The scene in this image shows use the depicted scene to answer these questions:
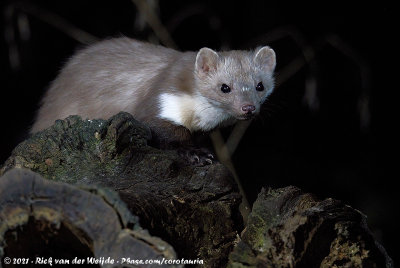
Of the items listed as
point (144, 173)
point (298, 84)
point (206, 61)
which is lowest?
point (298, 84)

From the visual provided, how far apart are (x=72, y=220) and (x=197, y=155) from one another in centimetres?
129

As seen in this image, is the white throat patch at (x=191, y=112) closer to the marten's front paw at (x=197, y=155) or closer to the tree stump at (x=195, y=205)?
the marten's front paw at (x=197, y=155)

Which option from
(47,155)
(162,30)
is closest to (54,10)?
(162,30)

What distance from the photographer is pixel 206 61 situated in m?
3.37

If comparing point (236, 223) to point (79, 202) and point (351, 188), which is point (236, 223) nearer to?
point (79, 202)

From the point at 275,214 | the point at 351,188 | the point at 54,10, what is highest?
the point at 275,214

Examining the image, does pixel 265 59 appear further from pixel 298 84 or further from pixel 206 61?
pixel 298 84

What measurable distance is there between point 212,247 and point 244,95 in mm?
1298

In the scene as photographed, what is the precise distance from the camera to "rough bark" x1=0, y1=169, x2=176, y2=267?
1547mm

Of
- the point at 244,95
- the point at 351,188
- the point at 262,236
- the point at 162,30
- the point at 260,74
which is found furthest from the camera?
the point at 351,188

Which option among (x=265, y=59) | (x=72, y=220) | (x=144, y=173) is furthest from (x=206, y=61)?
(x=72, y=220)

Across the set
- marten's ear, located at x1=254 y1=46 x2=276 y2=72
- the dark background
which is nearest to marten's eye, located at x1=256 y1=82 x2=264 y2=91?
marten's ear, located at x1=254 y1=46 x2=276 y2=72

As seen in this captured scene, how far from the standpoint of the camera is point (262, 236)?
183 centimetres

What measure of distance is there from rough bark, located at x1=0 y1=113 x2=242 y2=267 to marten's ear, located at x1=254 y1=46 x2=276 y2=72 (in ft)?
4.12
